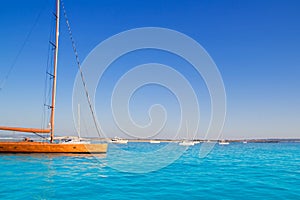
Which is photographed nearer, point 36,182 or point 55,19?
point 36,182

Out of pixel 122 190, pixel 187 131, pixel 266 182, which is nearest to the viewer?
pixel 122 190

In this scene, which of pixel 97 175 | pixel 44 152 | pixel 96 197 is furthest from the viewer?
pixel 44 152

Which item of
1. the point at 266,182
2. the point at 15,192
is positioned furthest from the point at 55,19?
the point at 266,182

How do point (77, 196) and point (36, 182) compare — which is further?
point (36, 182)

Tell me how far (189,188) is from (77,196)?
513 centimetres

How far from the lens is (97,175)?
14.8 meters

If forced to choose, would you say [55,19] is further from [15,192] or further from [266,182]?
[266,182]

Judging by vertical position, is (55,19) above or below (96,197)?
above

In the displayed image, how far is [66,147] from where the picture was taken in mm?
25094

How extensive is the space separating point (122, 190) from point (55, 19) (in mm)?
24092

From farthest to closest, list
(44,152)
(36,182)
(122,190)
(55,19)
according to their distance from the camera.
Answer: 1. (55,19)
2. (44,152)
3. (36,182)
4. (122,190)

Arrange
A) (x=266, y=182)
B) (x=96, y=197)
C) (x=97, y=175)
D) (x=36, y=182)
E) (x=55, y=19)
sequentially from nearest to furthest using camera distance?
(x=96, y=197) < (x=36, y=182) < (x=266, y=182) < (x=97, y=175) < (x=55, y=19)

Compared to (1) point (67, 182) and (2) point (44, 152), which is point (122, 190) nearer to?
(1) point (67, 182)

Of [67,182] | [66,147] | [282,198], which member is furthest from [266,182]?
[66,147]
